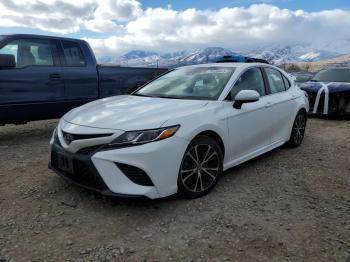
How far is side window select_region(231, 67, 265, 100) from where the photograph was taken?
169 inches

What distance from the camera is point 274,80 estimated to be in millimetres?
5246

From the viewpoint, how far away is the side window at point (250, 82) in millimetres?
4283

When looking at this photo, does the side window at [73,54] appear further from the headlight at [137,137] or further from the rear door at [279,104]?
the headlight at [137,137]

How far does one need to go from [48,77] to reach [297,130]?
429cm

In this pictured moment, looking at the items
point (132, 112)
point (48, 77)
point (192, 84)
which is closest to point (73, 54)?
point (48, 77)

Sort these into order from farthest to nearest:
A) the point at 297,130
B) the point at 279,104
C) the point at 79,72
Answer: the point at 79,72
the point at 297,130
the point at 279,104

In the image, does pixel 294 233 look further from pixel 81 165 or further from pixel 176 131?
pixel 81 165

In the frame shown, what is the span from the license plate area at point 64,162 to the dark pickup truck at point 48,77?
2.48 meters

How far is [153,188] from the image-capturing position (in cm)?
323

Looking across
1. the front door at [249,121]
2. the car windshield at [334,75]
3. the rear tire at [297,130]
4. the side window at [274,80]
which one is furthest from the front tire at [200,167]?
the car windshield at [334,75]

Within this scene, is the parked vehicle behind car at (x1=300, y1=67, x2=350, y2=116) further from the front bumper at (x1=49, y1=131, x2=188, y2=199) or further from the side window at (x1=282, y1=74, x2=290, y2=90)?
the front bumper at (x1=49, y1=131, x2=188, y2=199)

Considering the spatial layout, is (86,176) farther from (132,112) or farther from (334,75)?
(334,75)

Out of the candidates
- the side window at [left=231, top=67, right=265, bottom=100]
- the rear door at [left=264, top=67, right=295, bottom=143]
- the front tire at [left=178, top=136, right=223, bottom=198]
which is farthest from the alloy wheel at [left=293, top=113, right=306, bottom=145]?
the front tire at [left=178, top=136, right=223, bottom=198]

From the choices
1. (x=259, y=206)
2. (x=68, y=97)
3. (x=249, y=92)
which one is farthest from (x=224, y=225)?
(x=68, y=97)
